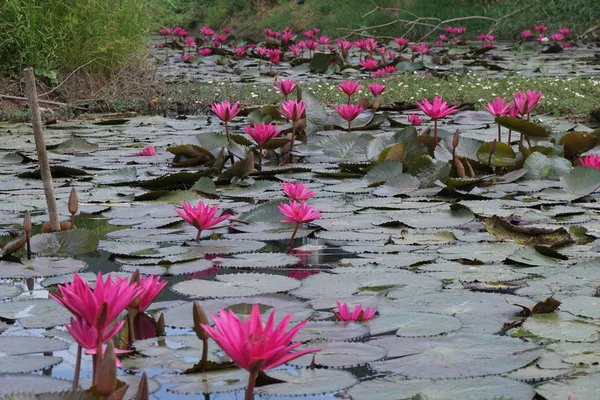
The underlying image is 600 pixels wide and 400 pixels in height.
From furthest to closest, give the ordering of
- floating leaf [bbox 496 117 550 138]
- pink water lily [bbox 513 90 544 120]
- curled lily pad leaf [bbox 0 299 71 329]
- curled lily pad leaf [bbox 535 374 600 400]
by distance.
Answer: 1. pink water lily [bbox 513 90 544 120]
2. floating leaf [bbox 496 117 550 138]
3. curled lily pad leaf [bbox 0 299 71 329]
4. curled lily pad leaf [bbox 535 374 600 400]

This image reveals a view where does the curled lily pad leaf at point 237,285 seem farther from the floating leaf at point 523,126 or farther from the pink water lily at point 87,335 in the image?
the floating leaf at point 523,126

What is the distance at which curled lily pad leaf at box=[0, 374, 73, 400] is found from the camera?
4.19 feet

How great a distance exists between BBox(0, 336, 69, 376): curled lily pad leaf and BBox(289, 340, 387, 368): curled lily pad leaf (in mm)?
376

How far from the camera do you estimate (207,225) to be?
2.20 meters

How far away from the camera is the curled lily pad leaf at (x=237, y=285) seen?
181 cm

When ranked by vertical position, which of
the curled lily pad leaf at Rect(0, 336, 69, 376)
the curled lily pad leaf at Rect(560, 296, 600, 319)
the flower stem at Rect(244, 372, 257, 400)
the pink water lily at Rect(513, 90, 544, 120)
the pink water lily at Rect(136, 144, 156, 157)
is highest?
the pink water lily at Rect(513, 90, 544, 120)

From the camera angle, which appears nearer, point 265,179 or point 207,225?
point 207,225

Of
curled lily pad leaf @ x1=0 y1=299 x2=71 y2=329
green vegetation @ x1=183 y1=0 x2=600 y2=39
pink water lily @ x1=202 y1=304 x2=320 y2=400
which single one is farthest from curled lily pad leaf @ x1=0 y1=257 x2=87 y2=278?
green vegetation @ x1=183 y1=0 x2=600 y2=39

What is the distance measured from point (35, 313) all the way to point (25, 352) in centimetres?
23

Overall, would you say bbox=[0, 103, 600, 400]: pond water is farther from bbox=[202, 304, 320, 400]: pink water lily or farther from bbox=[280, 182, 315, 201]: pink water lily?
bbox=[202, 304, 320, 400]: pink water lily

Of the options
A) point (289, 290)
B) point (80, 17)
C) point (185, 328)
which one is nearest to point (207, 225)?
point (289, 290)

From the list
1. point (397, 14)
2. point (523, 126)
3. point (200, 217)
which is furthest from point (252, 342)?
point (397, 14)

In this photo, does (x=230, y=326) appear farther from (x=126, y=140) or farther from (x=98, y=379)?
(x=126, y=140)

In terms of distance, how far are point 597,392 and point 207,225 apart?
3.76 ft
